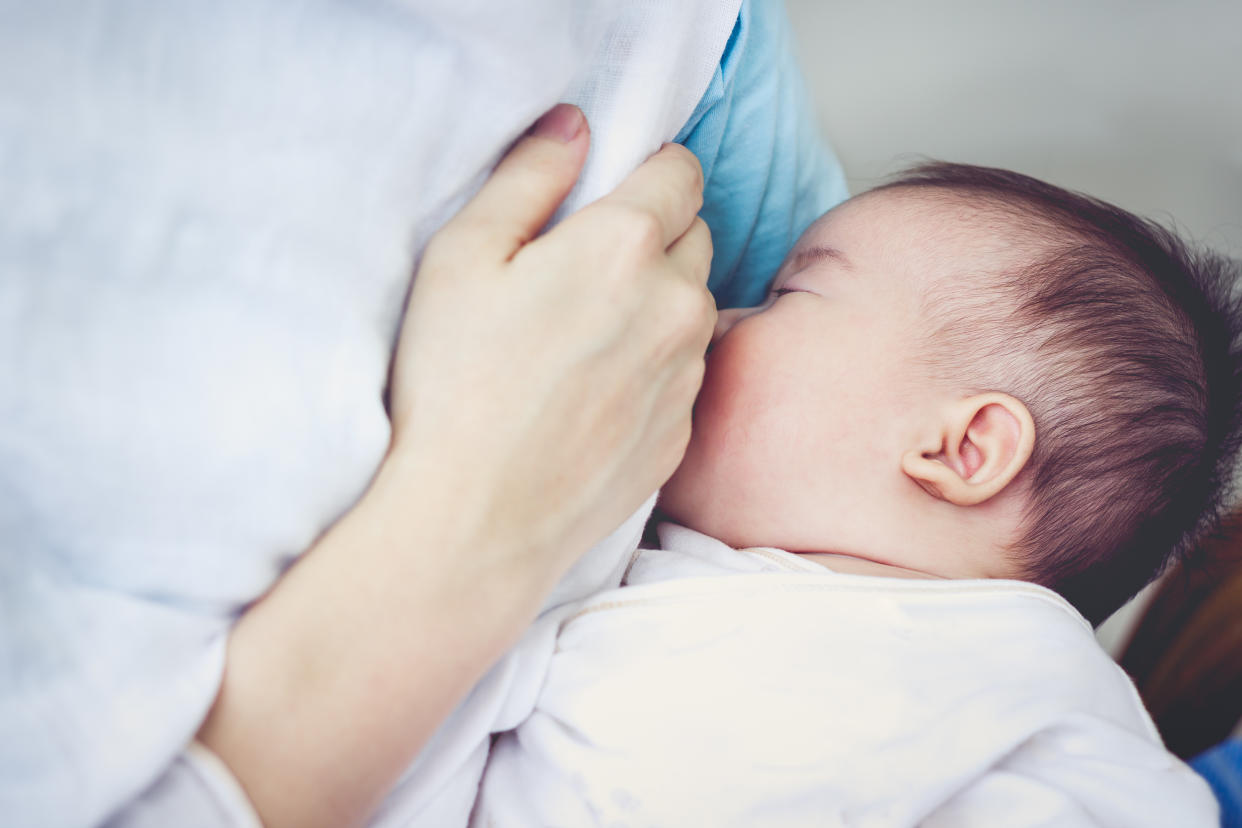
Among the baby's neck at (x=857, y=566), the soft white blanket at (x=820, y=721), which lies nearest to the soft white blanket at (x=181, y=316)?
the soft white blanket at (x=820, y=721)

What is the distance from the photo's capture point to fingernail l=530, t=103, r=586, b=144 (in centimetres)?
57

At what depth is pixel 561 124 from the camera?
57cm

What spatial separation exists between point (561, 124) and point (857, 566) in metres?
0.46

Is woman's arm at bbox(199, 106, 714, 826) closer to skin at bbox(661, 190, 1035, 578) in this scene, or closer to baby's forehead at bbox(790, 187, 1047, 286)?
skin at bbox(661, 190, 1035, 578)

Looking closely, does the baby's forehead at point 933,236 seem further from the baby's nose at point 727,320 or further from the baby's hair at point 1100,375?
the baby's nose at point 727,320

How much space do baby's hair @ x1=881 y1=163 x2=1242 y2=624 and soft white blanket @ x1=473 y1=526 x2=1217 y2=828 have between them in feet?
0.48

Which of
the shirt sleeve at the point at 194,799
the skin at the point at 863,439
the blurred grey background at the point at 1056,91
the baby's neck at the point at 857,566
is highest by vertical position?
the blurred grey background at the point at 1056,91

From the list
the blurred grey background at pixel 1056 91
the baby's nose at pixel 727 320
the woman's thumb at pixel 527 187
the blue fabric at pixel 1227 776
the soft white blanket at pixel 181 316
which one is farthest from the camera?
the blurred grey background at pixel 1056 91

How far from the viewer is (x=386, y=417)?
18.7 inches

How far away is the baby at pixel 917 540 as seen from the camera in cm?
57

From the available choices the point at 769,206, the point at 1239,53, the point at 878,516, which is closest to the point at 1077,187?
the point at 1239,53

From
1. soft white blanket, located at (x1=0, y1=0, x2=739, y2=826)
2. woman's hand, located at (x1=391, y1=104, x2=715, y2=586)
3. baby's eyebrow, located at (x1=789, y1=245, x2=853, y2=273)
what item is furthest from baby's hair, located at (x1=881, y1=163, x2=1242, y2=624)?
soft white blanket, located at (x1=0, y1=0, x2=739, y2=826)

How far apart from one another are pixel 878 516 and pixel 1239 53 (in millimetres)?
1029

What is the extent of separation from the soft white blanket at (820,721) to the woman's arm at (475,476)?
4.9 inches
